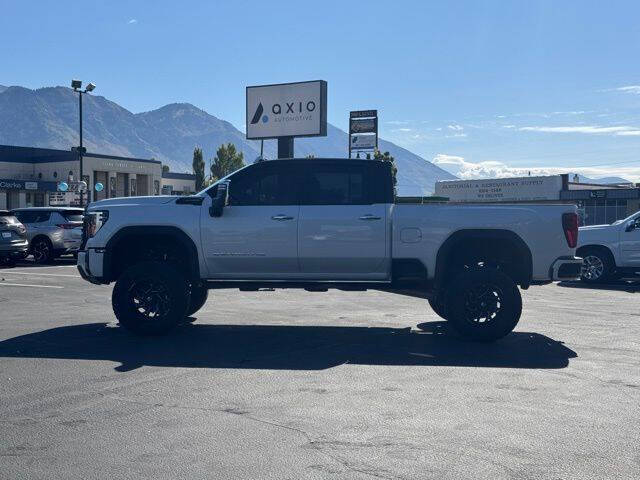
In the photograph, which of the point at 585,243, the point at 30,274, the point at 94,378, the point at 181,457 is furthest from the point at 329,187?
the point at 30,274

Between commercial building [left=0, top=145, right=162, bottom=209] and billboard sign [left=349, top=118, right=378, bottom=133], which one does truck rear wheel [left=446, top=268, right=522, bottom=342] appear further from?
commercial building [left=0, top=145, right=162, bottom=209]

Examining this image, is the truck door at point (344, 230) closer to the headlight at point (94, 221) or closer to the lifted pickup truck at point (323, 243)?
the lifted pickup truck at point (323, 243)

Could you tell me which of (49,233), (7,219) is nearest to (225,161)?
(49,233)

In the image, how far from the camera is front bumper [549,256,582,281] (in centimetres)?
830

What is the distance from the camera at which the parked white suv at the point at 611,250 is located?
15.5m

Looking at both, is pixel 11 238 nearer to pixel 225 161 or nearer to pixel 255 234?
pixel 255 234

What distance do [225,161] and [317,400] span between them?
10180 centimetres

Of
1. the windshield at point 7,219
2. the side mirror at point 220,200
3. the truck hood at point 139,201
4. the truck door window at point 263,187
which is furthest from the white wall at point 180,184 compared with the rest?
the side mirror at point 220,200

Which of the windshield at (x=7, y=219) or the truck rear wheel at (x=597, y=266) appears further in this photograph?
the windshield at (x=7, y=219)

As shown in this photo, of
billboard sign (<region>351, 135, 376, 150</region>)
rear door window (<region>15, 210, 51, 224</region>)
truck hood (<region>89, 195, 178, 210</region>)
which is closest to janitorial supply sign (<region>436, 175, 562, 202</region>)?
billboard sign (<region>351, 135, 376, 150</region>)

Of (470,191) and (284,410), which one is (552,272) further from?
(470,191)

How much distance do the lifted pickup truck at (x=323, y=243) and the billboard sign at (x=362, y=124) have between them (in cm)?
4565

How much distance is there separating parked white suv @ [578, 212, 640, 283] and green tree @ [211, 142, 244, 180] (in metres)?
89.6

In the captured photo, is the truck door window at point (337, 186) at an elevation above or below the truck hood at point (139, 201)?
above
